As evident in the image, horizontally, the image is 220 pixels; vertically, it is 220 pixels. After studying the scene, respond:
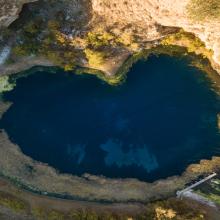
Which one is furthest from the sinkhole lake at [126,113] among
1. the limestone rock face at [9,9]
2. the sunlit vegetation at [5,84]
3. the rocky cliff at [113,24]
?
the limestone rock face at [9,9]

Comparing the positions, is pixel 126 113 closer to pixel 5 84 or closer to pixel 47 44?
pixel 47 44

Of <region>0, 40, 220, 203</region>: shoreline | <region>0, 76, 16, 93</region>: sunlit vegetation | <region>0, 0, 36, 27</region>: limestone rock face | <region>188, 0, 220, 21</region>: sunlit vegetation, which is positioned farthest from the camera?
<region>0, 40, 220, 203</region>: shoreline

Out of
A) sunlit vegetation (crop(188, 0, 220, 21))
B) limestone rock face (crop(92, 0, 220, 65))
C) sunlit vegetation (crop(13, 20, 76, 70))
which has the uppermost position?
sunlit vegetation (crop(188, 0, 220, 21))

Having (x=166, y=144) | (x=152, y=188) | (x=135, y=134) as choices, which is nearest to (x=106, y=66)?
(x=135, y=134)

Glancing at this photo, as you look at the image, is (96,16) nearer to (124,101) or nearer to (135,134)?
(124,101)

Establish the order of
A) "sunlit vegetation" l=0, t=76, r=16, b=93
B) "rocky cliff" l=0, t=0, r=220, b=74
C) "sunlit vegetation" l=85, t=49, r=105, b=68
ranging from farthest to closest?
"sunlit vegetation" l=0, t=76, r=16, b=93, "sunlit vegetation" l=85, t=49, r=105, b=68, "rocky cliff" l=0, t=0, r=220, b=74

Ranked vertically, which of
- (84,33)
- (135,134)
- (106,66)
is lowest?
(135,134)

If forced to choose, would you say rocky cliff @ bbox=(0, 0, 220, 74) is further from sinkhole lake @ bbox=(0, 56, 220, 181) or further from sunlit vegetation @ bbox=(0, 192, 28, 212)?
sunlit vegetation @ bbox=(0, 192, 28, 212)

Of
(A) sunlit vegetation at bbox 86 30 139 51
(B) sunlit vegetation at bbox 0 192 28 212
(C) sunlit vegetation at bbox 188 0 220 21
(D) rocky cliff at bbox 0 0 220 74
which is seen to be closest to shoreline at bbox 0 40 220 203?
(D) rocky cliff at bbox 0 0 220 74
